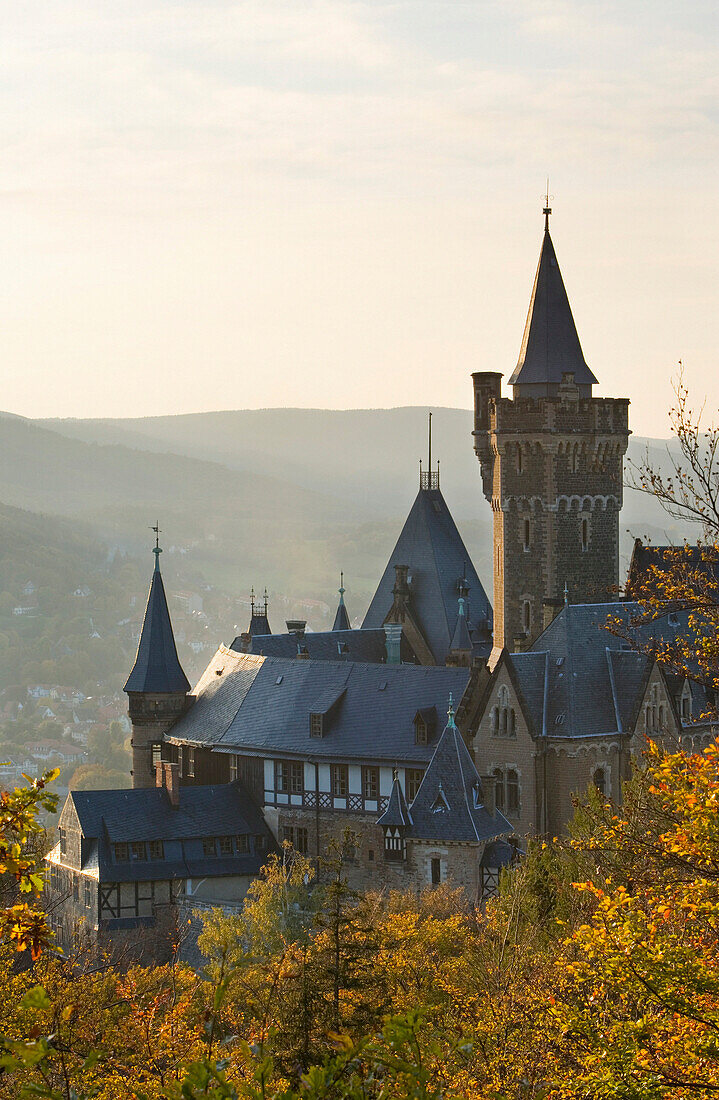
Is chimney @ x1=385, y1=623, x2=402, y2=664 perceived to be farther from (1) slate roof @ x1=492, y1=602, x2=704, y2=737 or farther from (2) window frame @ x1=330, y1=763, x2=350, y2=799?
(1) slate roof @ x1=492, y1=602, x2=704, y2=737

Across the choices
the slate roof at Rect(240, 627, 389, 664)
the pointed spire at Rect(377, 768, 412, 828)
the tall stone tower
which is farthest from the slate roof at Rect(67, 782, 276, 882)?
the tall stone tower

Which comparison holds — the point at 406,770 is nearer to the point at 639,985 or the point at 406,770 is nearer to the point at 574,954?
the point at 574,954

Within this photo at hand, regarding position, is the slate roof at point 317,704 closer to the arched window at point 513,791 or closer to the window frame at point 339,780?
the window frame at point 339,780

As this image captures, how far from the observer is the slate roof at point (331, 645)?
2820 inches

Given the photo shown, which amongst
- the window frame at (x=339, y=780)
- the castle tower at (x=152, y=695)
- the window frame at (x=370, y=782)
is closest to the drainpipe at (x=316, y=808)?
the window frame at (x=339, y=780)

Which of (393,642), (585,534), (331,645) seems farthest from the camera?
(331,645)

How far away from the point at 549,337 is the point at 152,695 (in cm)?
2247

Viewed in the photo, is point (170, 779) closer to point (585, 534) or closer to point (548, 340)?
point (585, 534)

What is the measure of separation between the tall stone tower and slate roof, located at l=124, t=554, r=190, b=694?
14367mm

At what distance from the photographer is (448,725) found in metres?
55.6

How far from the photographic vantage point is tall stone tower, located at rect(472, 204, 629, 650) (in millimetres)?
63688

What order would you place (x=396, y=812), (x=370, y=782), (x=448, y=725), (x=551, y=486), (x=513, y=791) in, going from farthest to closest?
1. (x=551, y=486)
2. (x=370, y=782)
3. (x=513, y=791)
4. (x=448, y=725)
5. (x=396, y=812)

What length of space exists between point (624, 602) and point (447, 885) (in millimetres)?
13820

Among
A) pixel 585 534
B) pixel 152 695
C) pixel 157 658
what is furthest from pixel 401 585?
pixel 152 695
